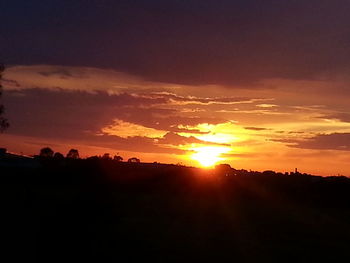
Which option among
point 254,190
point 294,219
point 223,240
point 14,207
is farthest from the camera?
point 254,190

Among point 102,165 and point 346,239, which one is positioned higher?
point 102,165

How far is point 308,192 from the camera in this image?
52531 millimetres

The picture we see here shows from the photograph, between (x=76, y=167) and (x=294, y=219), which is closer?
(x=294, y=219)

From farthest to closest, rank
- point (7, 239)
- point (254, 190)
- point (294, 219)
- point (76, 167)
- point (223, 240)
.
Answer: point (76, 167) < point (254, 190) < point (294, 219) < point (223, 240) < point (7, 239)

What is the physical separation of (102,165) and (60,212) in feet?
113

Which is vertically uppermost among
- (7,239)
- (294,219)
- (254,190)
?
(254,190)

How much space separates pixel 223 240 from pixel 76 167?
36.9 meters

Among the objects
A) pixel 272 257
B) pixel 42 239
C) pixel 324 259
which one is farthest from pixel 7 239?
pixel 324 259

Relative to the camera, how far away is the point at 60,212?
26.1 m

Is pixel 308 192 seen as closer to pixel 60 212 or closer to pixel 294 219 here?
pixel 294 219

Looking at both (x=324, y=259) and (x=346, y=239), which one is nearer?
(x=324, y=259)

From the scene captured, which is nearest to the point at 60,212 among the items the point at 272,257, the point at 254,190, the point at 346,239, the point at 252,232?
the point at 252,232

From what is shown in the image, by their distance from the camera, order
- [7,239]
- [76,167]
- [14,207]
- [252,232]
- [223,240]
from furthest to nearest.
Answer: [76,167], [14,207], [252,232], [223,240], [7,239]

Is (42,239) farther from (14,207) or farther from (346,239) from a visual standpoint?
(346,239)
